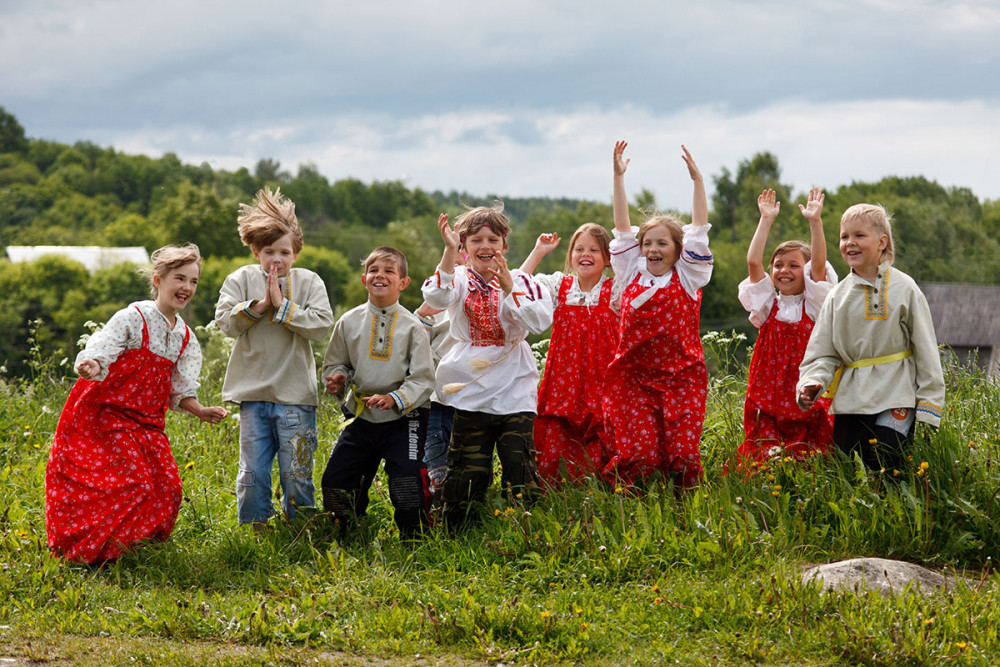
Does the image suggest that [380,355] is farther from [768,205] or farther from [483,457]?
[768,205]

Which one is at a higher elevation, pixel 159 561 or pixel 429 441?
pixel 429 441

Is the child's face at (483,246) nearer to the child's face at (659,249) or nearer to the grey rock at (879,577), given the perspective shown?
the child's face at (659,249)

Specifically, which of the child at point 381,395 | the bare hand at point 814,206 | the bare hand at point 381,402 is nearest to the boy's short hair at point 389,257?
the child at point 381,395

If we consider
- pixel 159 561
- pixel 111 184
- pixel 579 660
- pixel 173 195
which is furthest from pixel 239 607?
pixel 173 195

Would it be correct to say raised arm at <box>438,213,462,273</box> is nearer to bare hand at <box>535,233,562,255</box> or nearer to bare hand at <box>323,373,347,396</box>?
bare hand at <box>535,233,562,255</box>

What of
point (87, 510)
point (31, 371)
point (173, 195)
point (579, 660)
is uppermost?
point (173, 195)

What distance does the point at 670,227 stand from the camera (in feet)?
17.6

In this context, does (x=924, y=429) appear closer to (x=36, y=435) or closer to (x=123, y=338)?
(x=123, y=338)

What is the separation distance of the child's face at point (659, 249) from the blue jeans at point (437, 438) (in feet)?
4.86

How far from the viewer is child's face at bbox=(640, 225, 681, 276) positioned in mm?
5336

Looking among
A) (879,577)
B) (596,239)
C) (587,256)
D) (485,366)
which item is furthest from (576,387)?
(879,577)

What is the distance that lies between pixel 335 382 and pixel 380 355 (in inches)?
11.9

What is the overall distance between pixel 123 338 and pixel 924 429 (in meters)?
4.43

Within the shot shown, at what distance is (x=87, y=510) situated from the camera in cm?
515
